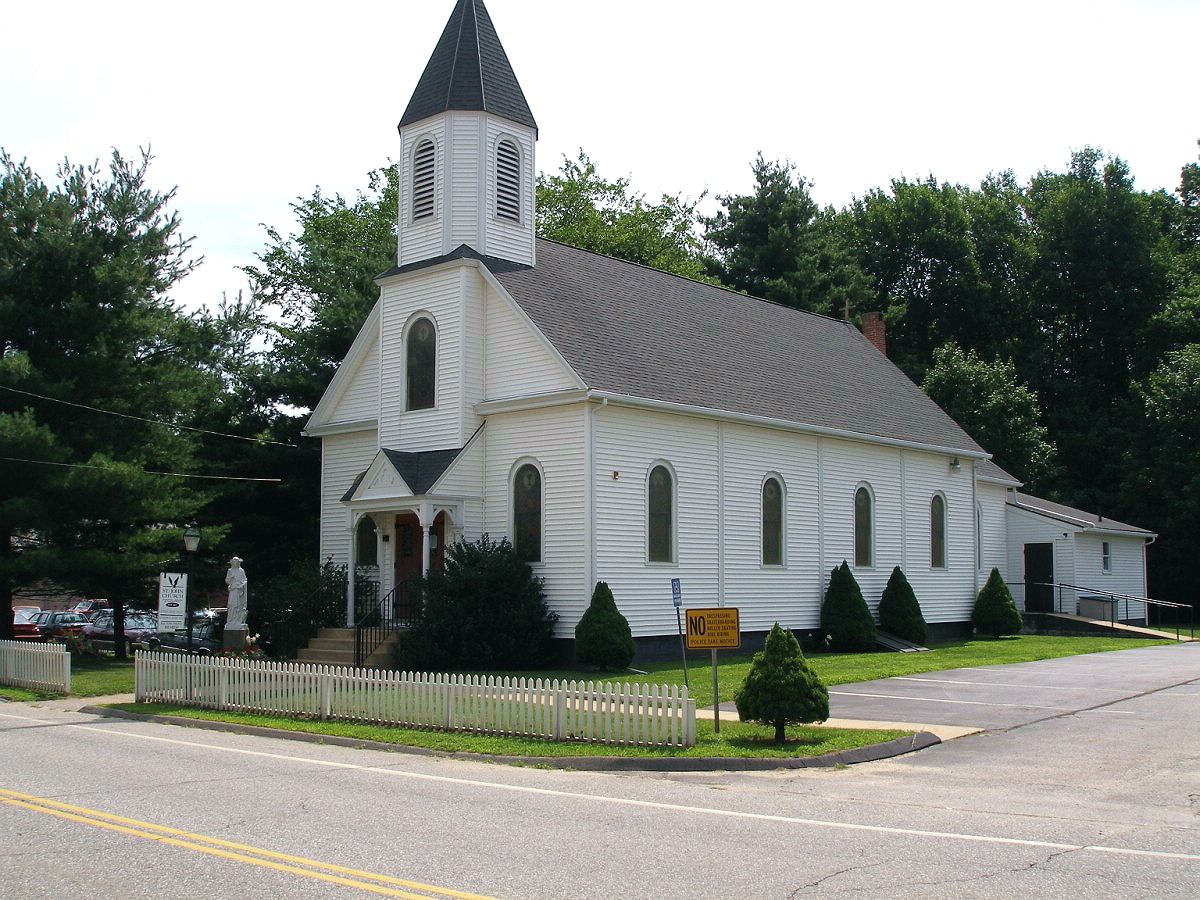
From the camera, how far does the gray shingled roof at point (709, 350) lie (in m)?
25.6

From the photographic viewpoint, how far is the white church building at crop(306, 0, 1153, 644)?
24453mm

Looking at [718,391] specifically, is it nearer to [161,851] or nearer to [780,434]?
[780,434]

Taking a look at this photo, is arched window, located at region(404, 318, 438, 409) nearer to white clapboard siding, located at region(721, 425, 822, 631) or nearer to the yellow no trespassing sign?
white clapboard siding, located at region(721, 425, 822, 631)

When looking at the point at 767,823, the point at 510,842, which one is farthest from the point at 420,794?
the point at 767,823

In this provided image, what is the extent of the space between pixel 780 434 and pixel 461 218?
9114 millimetres

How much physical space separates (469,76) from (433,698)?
53.4 ft

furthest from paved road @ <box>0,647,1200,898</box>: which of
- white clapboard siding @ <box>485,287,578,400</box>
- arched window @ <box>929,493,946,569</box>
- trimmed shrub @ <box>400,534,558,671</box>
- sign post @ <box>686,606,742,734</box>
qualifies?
arched window @ <box>929,493,946,569</box>

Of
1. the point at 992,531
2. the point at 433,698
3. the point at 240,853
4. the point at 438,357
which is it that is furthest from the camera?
the point at 992,531

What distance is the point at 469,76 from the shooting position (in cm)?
2745

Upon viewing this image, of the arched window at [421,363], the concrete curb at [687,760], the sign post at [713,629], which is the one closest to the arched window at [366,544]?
the arched window at [421,363]

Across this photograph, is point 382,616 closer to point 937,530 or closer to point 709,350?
point 709,350

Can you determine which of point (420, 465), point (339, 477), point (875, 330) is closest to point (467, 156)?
point (420, 465)

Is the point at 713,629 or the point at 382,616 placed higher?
the point at 713,629

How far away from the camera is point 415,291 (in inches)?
1056
